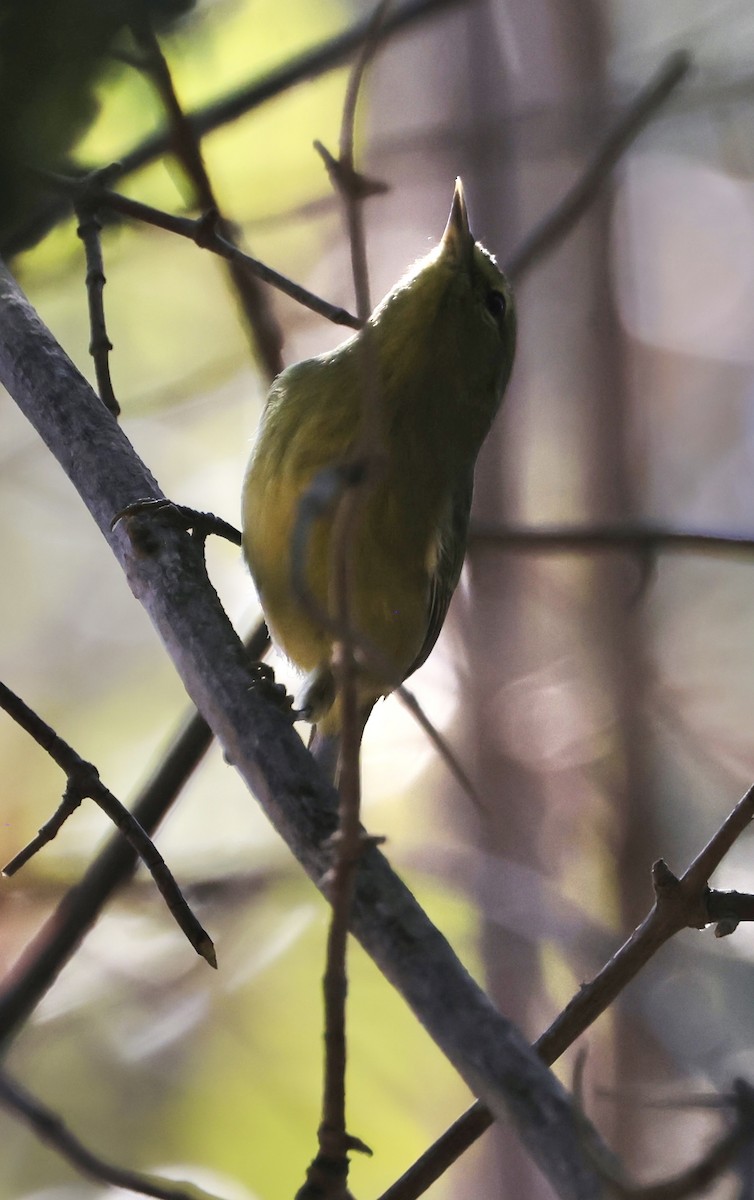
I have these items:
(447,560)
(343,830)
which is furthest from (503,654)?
(343,830)

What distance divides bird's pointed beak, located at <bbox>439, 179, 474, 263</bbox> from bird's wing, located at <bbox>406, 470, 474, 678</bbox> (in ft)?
1.51

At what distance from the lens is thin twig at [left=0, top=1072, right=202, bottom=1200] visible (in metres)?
1.32

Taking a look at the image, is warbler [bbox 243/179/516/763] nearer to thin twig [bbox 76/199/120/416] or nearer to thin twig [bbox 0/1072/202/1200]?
thin twig [bbox 76/199/120/416]

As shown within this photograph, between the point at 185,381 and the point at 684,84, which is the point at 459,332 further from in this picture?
the point at 684,84

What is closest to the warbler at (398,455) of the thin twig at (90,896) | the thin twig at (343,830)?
the thin twig at (90,896)

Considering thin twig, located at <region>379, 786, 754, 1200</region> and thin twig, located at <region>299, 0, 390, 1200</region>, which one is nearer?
thin twig, located at <region>299, 0, 390, 1200</region>

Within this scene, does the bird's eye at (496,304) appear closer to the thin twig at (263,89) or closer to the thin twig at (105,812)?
the thin twig at (263,89)

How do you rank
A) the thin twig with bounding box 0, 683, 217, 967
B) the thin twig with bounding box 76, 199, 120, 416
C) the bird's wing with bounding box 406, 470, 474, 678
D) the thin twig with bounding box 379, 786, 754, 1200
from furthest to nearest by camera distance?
1. the bird's wing with bounding box 406, 470, 474, 678
2. the thin twig with bounding box 76, 199, 120, 416
3. the thin twig with bounding box 0, 683, 217, 967
4. the thin twig with bounding box 379, 786, 754, 1200

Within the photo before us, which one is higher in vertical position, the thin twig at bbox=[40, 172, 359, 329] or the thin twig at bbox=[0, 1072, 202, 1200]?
the thin twig at bbox=[40, 172, 359, 329]

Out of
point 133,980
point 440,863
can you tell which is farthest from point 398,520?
point 133,980

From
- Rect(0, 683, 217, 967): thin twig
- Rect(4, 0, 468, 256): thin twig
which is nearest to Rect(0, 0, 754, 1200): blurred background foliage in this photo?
Rect(4, 0, 468, 256): thin twig

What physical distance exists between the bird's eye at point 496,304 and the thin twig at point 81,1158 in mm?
1758

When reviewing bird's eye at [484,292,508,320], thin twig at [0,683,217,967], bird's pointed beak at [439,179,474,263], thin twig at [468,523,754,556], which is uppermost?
bird's pointed beak at [439,179,474,263]

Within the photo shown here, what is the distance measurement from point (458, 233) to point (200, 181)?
1.74 feet
